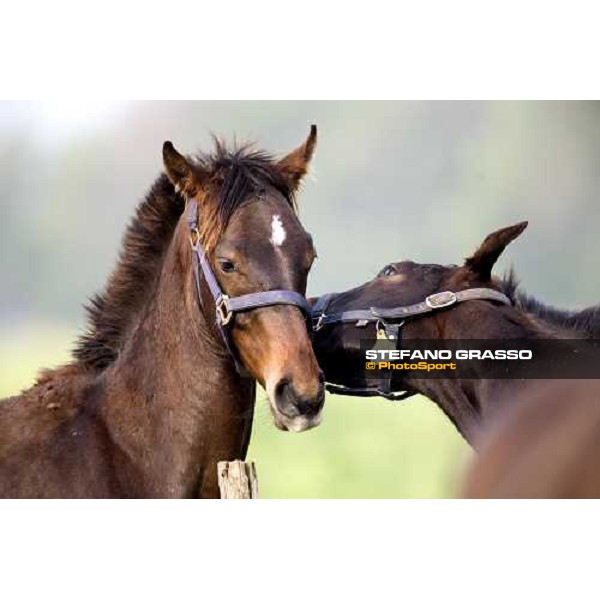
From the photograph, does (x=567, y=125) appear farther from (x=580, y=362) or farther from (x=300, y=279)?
(x=300, y=279)

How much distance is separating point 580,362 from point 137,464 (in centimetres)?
263

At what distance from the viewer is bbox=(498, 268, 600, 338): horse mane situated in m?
6.17

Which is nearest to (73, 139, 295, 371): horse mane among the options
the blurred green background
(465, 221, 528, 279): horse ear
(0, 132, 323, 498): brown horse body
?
(0, 132, 323, 498): brown horse body

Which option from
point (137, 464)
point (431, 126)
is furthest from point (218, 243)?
point (431, 126)

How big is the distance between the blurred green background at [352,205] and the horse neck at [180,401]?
1252mm

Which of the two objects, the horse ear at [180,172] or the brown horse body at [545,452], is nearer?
the brown horse body at [545,452]

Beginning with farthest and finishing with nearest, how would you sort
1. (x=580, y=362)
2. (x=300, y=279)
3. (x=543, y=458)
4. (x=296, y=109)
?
(x=296, y=109) → (x=580, y=362) → (x=300, y=279) → (x=543, y=458)

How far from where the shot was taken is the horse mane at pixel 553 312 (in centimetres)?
617

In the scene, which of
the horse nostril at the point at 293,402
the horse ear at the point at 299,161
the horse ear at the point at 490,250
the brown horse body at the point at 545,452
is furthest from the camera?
the horse ear at the point at 490,250

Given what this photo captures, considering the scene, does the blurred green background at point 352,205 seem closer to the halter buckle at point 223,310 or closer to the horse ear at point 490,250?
the horse ear at point 490,250

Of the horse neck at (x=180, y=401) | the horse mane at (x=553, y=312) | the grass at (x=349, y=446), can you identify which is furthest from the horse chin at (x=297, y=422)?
the horse mane at (x=553, y=312)

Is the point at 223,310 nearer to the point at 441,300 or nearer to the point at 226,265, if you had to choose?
the point at 226,265

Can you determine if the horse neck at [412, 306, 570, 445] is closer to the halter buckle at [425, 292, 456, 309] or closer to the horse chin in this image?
the halter buckle at [425, 292, 456, 309]

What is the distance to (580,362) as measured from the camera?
6.14m
